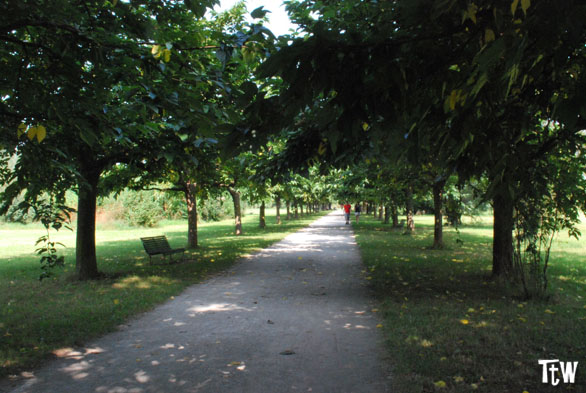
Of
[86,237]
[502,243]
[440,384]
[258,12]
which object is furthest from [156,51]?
[502,243]

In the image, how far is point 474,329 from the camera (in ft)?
17.0

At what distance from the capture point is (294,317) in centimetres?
603

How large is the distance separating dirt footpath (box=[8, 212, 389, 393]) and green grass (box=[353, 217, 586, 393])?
1.27ft

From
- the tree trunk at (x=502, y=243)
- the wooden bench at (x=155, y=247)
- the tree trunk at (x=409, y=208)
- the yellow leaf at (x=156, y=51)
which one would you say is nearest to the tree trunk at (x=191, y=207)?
the wooden bench at (x=155, y=247)

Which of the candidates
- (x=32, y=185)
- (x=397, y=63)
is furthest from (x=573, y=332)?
(x=32, y=185)

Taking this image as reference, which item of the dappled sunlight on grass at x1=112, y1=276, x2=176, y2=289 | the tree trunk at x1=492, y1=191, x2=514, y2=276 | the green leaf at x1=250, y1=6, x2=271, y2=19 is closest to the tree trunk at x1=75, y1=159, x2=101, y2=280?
the dappled sunlight on grass at x1=112, y1=276, x2=176, y2=289

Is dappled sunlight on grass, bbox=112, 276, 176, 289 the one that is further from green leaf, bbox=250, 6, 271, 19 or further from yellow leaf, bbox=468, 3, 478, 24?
yellow leaf, bbox=468, 3, 478, 24

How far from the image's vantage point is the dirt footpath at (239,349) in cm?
375

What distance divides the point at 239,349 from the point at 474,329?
3038 millimetres

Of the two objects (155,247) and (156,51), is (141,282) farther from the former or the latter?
(156,51)

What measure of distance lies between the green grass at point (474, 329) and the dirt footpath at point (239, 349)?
39 cm

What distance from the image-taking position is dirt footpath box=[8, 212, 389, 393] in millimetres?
3754

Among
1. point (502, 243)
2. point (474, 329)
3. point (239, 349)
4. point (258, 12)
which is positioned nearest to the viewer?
point (258, 12)

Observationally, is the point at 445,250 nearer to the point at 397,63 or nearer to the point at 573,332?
the point at 573,332
